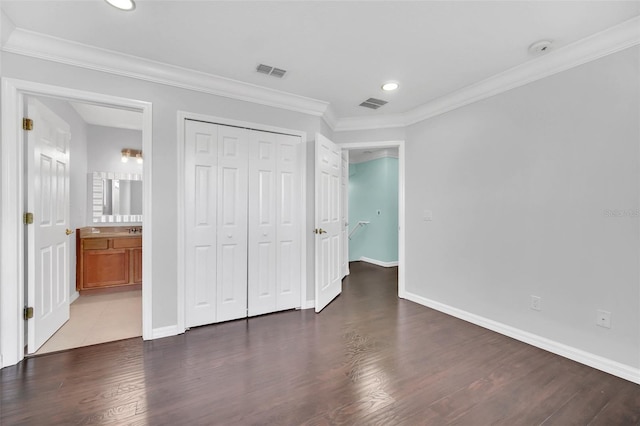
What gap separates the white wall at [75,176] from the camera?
3709mm

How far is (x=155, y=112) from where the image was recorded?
2.65m

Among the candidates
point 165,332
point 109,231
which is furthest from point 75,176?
point 165,332

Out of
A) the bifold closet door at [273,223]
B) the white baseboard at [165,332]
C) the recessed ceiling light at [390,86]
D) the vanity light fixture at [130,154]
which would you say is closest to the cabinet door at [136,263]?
the vanity light fixture at [130,154]

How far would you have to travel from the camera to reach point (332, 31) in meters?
2.12

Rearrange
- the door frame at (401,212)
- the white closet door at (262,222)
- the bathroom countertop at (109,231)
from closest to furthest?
the white closet door at (262,222)
the door frame at (401,212)
the bathroom countertop at (109,231)

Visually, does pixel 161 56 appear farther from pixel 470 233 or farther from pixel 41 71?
pixel 470 233

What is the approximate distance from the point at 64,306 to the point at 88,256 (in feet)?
Result: 4.30

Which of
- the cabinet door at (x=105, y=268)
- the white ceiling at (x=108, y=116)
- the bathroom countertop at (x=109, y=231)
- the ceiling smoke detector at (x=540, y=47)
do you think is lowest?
the cabinet door at (x=105, y=268)

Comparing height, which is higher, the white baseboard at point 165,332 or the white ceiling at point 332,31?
the white ceiling at point 332,31

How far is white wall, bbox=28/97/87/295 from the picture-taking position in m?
3.71

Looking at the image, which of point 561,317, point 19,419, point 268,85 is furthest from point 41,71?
point 561,317

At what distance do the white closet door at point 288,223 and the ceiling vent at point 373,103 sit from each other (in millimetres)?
949

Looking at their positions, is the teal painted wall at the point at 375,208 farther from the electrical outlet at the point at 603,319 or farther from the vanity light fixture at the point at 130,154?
the vanity light fixture at the point at 130,154

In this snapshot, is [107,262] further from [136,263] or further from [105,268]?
[136,263]
